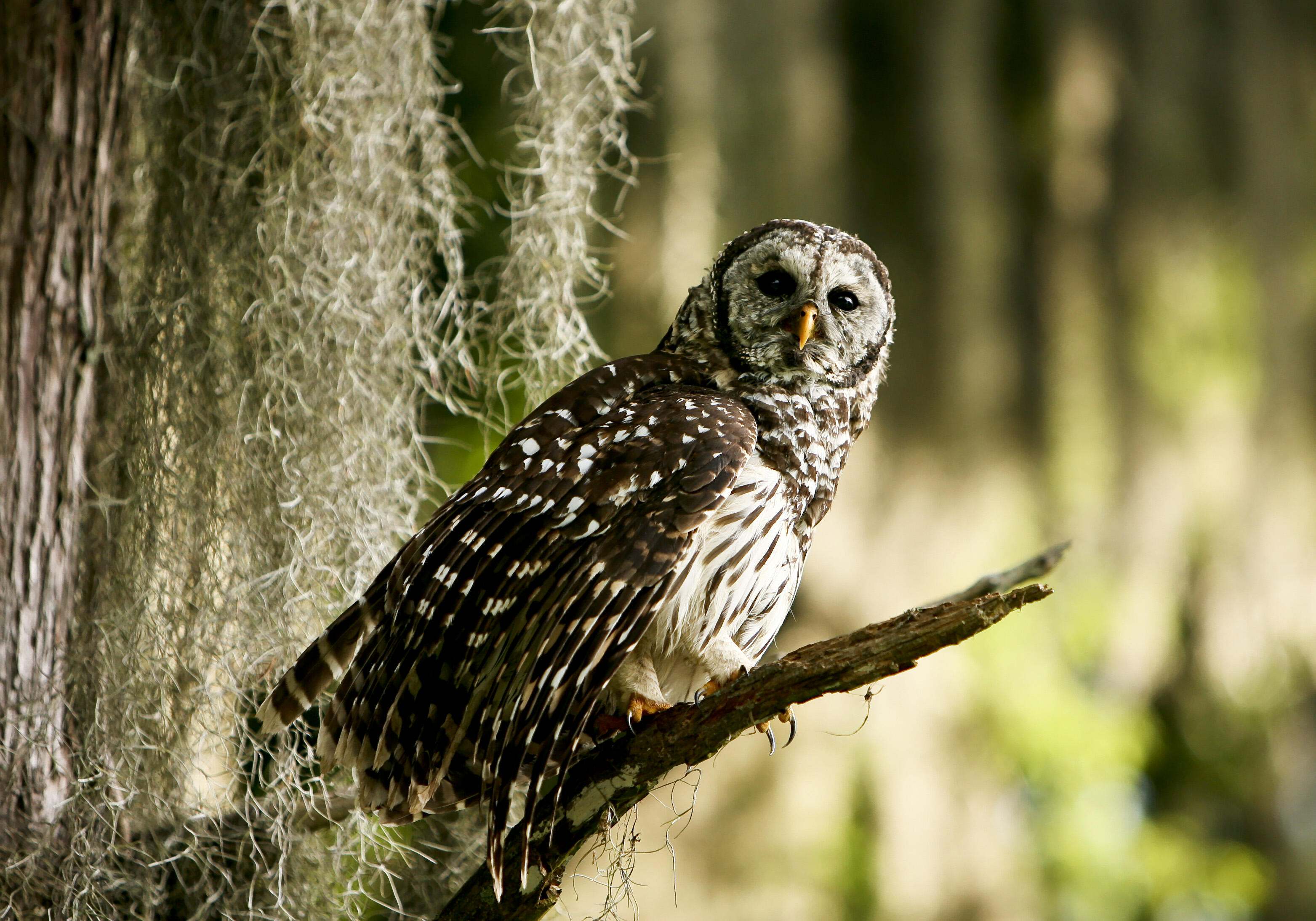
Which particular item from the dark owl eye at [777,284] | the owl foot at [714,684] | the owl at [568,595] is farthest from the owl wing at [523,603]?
the dark owl eye at [777,284]

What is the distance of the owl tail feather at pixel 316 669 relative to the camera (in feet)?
6.65

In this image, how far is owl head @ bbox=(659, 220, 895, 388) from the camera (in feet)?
7.59

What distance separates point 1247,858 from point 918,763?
337 centimetres

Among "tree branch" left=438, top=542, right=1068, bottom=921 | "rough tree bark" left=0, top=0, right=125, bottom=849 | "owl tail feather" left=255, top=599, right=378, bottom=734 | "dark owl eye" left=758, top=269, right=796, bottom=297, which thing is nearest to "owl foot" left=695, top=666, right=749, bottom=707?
"tree branch" left=438, top=542, right=1068, bottom=921

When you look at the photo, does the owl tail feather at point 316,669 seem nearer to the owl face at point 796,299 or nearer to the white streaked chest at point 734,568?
the white streaked chest at point 734,568

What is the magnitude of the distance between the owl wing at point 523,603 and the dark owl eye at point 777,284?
0.38 meters

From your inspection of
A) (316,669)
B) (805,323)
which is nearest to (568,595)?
(316,669)

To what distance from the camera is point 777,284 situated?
2354 millimetres

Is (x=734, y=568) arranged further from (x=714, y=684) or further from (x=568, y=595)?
(x=568, y=595)

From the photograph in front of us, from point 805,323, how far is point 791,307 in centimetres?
7

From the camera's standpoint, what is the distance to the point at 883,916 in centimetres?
355

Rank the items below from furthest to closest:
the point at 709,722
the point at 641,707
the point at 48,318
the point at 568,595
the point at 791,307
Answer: the point at 791,307, the point at 48,318, the point at 641,707, the point at 568,595, the point at 709,722

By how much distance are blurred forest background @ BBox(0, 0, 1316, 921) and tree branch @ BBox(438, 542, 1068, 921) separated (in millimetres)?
135

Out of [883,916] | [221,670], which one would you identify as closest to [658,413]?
[221,670]
